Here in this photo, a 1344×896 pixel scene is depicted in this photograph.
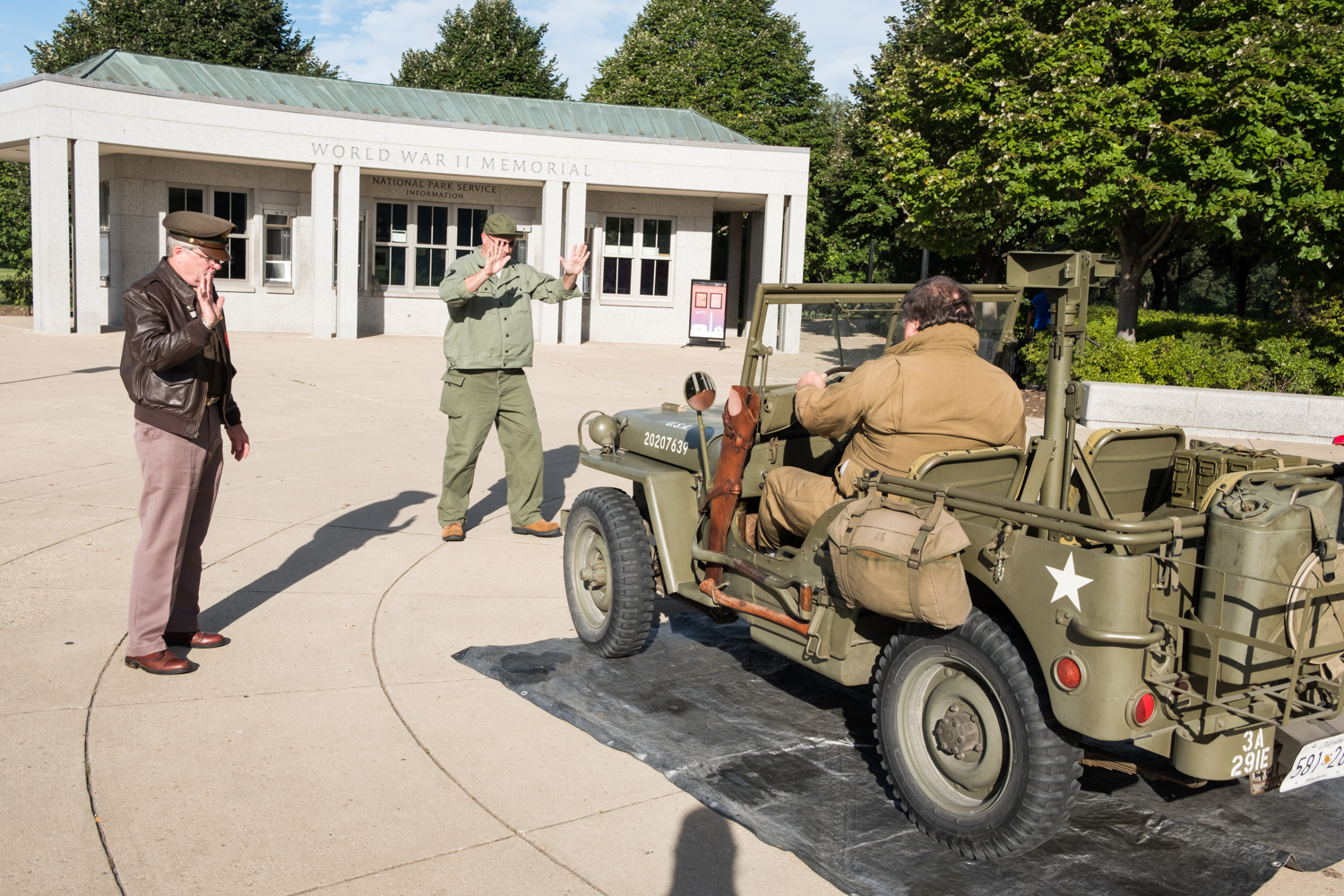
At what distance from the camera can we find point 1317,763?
10.5ft

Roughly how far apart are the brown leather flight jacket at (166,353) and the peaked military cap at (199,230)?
168mm

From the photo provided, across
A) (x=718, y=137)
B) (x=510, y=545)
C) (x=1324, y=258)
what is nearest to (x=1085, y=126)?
(x=1324, y=258)

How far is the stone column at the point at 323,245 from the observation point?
21.4m

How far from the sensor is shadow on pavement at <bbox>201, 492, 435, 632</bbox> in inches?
223

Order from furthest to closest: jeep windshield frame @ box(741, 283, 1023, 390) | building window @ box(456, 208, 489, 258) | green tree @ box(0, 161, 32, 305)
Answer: green tree @ box(0, 161, 32, 305), building window @ box(456, 208, 489, 258), jeep windshield frame @ box(741, 283, 1023, 390)

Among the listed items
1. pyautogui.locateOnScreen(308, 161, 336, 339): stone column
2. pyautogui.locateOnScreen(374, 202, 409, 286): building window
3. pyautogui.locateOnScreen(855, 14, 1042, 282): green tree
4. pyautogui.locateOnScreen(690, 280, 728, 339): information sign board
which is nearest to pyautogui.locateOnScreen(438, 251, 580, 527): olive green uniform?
pyautogui.locateOnScreen(855, 14, 1042, 282): green tree

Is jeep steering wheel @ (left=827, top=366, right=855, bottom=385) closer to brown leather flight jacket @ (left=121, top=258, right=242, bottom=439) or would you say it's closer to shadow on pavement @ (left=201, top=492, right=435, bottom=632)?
brown leather flight jacket @ (left=121, top=258, right=242, bottom=439)

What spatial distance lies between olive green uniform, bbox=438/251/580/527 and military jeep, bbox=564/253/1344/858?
283 cm

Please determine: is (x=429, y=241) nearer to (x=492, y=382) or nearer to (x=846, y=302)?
(x=492, y=382)

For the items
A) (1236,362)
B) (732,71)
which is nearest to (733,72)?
(732,71)

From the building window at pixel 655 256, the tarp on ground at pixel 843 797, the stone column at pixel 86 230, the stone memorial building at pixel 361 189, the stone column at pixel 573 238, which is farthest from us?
the building window at pixel 655 256

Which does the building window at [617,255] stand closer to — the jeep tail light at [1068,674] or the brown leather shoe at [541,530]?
the brown leather shoe at [541,530]

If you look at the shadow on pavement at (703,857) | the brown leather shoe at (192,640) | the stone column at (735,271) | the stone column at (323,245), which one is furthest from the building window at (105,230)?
the shadow on pavement at (703,857)

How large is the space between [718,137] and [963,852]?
75.3 ft
